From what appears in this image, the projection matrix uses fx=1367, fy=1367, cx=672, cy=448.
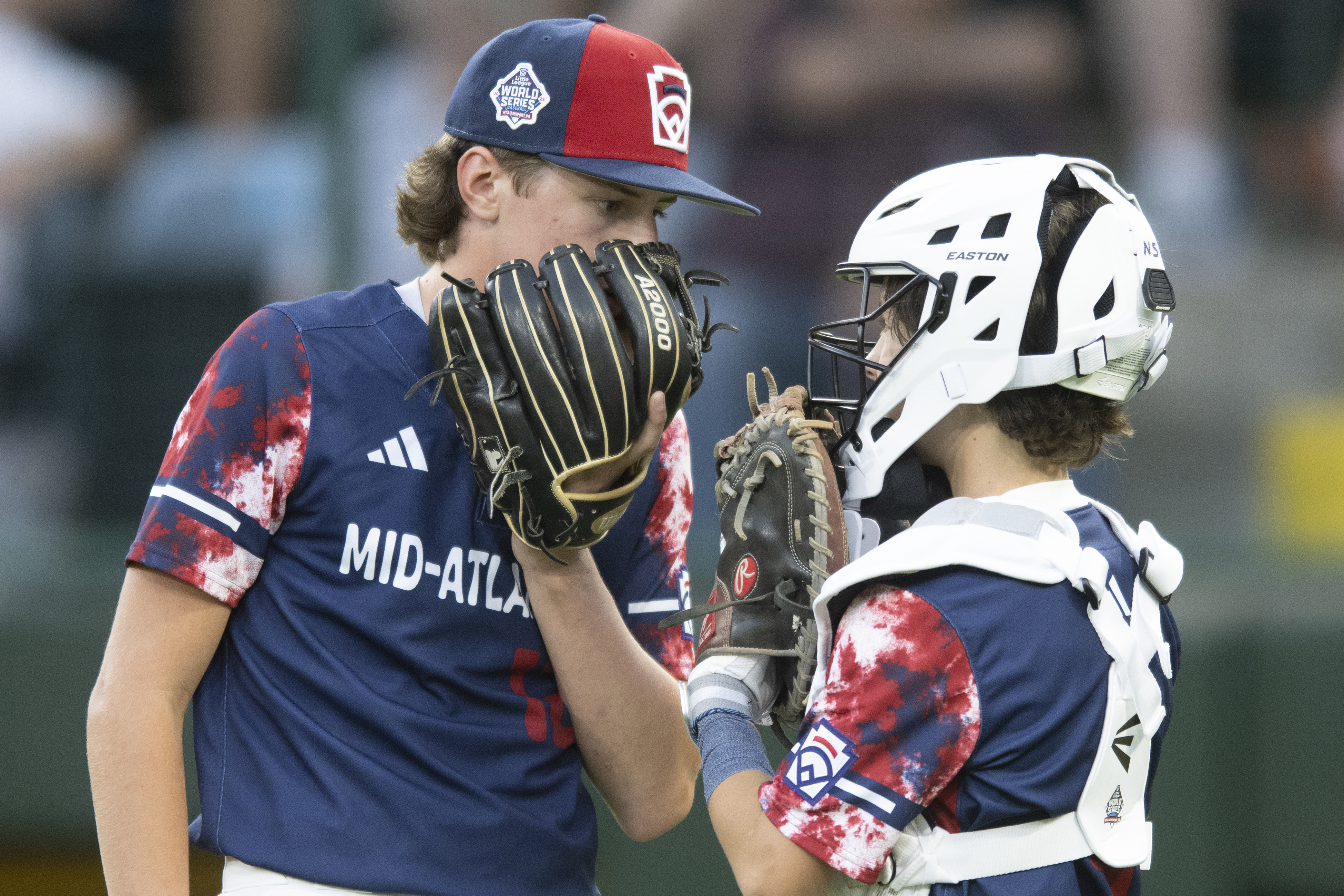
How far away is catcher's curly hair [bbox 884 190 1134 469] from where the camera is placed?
85.4 inches

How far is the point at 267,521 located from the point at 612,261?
661 millimetres

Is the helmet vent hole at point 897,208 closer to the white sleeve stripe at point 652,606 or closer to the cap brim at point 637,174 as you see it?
the cap brim at point 637,174

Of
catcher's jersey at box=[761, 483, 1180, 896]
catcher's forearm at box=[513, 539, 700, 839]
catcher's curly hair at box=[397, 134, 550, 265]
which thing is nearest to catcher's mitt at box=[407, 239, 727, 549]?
catcher's forearm at box=[513, 539, 700, 839]

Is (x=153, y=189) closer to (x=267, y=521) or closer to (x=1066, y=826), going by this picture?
(x=267, y=521)

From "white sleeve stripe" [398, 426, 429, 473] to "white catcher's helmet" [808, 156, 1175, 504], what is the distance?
740 mm

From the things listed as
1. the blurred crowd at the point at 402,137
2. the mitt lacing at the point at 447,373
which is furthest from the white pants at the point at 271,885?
the blurred crowd at the point at 402,137

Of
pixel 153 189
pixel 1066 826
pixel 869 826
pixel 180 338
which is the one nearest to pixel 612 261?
pixel 869 826

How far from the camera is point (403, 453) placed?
2.17 m

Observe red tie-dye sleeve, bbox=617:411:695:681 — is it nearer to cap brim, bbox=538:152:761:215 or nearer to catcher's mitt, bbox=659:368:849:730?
catcher's mitt, bbox=659:368:849:730

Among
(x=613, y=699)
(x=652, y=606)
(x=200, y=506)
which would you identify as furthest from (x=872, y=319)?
(x=200, y=506)

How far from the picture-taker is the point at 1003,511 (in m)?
2.08

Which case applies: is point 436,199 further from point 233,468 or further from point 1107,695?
point 1107,695

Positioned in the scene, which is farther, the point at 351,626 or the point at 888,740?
the point at 351,626

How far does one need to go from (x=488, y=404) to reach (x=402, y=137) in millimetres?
3317
